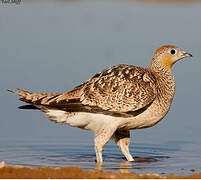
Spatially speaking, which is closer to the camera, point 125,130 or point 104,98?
point 104,98

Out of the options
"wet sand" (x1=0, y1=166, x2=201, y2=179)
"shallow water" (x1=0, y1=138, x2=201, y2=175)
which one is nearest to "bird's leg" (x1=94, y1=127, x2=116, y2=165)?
"shallow water" (x1=0, y1=138, x2=201, y2=175)

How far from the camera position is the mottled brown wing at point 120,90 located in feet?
38.5

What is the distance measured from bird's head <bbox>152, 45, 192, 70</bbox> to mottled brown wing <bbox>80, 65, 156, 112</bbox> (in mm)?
610

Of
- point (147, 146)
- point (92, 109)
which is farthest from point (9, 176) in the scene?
point (147, 146)

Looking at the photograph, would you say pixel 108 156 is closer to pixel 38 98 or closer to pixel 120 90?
pixel 120 90

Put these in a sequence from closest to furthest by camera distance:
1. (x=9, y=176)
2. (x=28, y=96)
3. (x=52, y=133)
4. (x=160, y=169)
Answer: (x=9, y=176) < (x=160, y=169) < (x=28, y=96) < (x=52, y=133)

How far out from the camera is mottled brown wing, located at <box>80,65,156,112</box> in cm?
1174

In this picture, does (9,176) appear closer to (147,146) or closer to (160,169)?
(160,169)

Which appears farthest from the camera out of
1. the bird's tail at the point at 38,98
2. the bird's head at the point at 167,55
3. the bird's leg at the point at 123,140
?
the bird's head at the point at 167,55

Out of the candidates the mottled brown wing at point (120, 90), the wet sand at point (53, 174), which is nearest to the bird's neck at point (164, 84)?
the mottled brown wing at point (120, 90)

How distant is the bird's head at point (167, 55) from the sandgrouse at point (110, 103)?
1.68ft

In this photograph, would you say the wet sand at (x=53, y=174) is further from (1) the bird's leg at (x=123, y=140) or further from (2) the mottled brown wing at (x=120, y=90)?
(1) the bird's leg at (x=123, y=140)

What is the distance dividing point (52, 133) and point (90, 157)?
6.88 ft

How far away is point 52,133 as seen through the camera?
1464 centimetres
